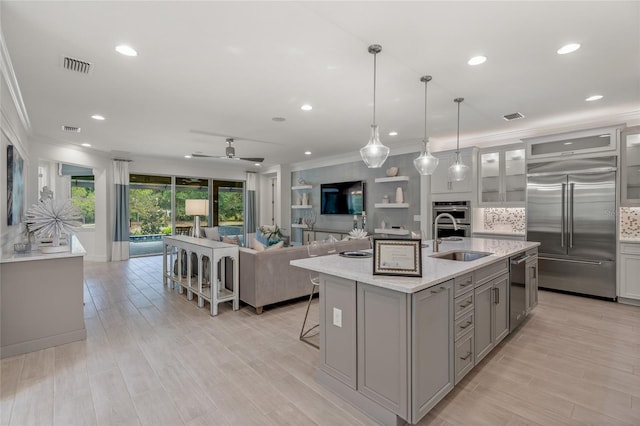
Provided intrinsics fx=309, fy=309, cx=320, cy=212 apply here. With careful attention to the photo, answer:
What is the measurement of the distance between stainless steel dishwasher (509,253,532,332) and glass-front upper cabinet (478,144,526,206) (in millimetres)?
2125

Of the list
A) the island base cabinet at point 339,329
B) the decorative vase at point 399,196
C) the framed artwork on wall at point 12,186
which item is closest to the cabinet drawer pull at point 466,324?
the island base cabinet at point 339,329

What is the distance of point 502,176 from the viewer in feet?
17.5

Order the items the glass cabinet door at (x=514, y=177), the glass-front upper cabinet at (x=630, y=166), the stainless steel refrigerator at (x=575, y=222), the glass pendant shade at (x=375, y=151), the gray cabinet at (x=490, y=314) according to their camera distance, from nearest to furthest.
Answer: the gray cabinet at (x=490, y=314) → the glass pendant shade at (x=375, y=151) → the glass-front upper cabinet at (x=630, y=166) → the stainless steel refrigerator at (x=575, y=222) → the glass cabinet door at (x=514, y=177)

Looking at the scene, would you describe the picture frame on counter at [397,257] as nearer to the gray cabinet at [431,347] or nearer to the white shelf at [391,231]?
the gray cabinet at [431,347]

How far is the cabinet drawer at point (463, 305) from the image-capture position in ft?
7.23

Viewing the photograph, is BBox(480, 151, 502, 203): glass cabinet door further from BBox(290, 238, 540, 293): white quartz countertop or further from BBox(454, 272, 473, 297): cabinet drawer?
BBox(454, 272, 473, 297): cabinet drawer

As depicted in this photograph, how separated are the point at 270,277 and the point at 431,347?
240 centimetres

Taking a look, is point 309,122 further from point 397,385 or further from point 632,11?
point 397,385

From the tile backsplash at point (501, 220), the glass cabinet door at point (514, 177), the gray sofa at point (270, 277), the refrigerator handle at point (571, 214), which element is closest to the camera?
the gray sofa at point (270, 277)

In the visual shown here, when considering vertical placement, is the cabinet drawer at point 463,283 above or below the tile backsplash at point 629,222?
below

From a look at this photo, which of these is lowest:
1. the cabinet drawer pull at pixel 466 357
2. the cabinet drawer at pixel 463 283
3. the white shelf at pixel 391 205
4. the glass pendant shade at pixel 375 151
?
the cabinet drawer pull at pixel 466 357

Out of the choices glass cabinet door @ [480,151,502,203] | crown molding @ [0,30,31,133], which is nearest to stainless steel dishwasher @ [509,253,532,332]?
glass cabinet door @ [480,151,502,203]

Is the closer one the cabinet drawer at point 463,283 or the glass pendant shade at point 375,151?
the cabinet drawer at point 463,283

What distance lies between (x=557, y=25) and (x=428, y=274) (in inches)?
81.9
